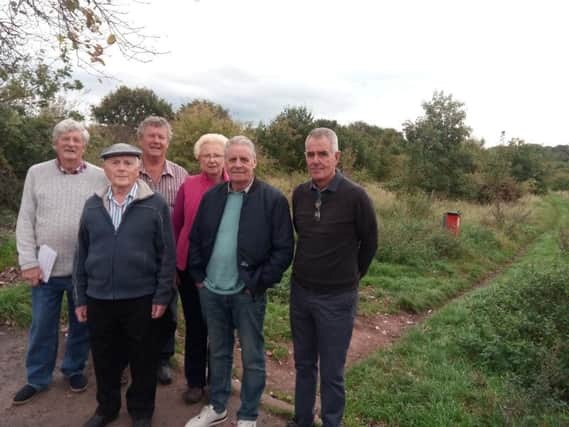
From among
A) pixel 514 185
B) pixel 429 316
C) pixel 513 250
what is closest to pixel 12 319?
pixel 429 316

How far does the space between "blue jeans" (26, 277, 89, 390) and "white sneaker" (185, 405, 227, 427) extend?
1.18 m

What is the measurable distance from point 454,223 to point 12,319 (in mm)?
9926

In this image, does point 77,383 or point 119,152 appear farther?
point 77,383

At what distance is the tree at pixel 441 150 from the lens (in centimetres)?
2100

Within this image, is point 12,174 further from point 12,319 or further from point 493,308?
point 493,308

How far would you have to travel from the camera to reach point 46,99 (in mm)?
7570

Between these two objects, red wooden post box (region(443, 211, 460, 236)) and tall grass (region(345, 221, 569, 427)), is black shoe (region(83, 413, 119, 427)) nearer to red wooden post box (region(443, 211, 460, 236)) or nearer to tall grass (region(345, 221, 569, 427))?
tall grass (region(345, 221, 569, 427))

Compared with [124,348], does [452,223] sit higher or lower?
higher

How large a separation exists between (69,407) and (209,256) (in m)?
1.76

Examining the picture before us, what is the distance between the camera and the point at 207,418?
3025 millimetres

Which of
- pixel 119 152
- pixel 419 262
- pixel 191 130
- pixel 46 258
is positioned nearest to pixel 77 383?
pixel 46 258

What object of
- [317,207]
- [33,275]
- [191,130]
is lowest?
[33,275]

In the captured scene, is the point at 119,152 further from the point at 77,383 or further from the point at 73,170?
the point at 77,383

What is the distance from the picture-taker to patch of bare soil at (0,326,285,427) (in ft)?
10.0
